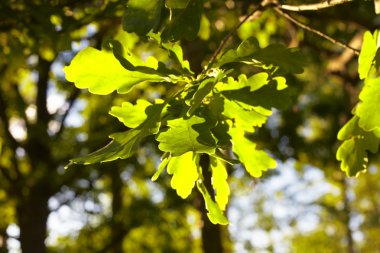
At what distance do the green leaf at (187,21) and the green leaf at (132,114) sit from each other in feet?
0.78

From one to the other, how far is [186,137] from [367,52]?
0.59m

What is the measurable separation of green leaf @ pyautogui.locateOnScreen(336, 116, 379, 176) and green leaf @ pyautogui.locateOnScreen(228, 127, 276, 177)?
0.26 meters

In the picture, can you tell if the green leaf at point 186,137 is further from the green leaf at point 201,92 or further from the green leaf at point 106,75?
the green leaf at point 106,75

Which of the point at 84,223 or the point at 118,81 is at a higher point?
the point at 118,81

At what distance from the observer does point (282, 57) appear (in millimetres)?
1463

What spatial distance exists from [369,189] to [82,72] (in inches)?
742

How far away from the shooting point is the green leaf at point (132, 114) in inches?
56.1

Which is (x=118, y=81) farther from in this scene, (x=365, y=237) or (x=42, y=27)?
(x=365, y=237)

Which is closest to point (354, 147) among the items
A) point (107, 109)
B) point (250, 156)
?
point (250, 156)

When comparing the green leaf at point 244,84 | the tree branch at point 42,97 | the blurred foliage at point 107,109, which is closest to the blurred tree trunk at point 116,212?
the blurred foliage at point 107,109

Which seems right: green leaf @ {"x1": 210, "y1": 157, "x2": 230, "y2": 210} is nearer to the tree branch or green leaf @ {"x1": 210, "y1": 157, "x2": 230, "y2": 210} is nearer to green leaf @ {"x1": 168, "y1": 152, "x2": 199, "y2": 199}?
green leaf @ {"x1": 168, "y1": 152, "x2": 199, "y2": 199}

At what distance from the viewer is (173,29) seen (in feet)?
4.86

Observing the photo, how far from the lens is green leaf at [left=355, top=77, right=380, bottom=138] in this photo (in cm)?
129

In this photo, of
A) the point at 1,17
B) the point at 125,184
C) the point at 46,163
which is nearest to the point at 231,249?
the point at 125,184
